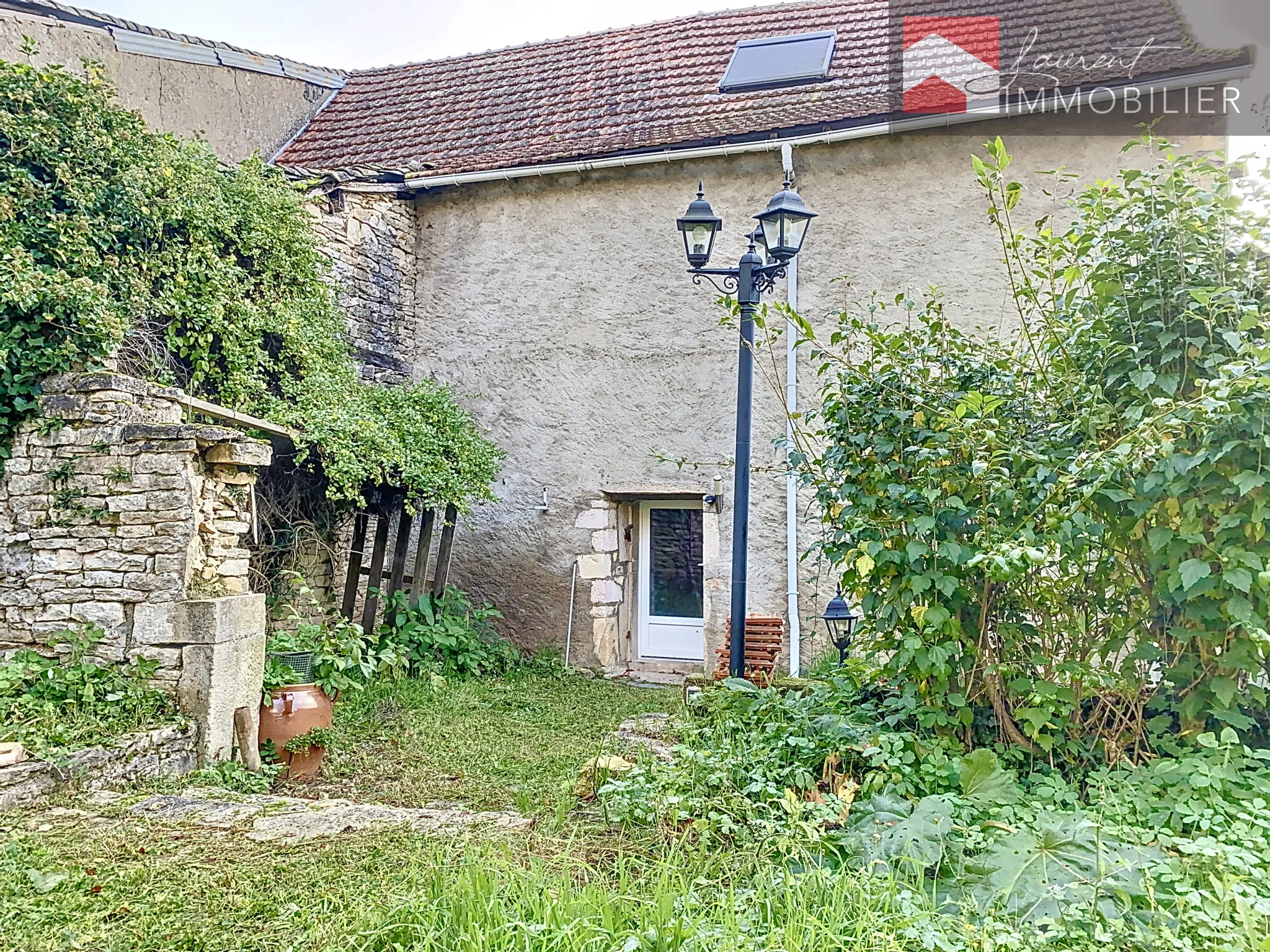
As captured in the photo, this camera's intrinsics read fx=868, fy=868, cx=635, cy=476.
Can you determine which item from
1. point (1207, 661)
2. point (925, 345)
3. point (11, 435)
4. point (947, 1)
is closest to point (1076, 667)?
point (1207, 661)

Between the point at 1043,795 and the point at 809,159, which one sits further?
the point at 809,159

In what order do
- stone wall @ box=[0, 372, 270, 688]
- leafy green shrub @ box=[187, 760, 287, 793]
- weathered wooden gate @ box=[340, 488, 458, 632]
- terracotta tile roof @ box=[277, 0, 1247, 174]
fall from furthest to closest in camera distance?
terracotta tile roof @ box=[277, 0, 1247, 174] → weathered wooden gate @ box=[340, 488, 458, 632] → stone wall @ box=[0, 372, 270, 688] → leafy green shrub @ box=[187, 760, 287, 793]

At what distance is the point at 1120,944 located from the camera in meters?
2.25

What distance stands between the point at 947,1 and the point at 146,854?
32.3 feet

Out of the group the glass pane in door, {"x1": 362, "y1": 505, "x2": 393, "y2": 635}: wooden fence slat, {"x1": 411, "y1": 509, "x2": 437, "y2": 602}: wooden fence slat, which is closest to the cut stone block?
{"x1": 362, "y1": 505, "x2": 393, "y2": 635}: wooden fence slat

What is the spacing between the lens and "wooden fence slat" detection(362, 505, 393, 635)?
7.46 m

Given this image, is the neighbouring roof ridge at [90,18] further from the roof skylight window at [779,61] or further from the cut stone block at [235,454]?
the roof skylight window at [779,61]

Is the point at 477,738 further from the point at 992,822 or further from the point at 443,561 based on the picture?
the point at 992,822

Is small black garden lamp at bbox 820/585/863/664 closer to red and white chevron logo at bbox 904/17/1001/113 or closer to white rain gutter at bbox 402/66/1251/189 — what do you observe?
white rain gutter at bbox 402/66/1251/189

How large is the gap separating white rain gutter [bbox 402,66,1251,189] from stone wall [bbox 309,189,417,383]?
0.50 meters

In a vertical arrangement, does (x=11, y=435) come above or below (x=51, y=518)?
above

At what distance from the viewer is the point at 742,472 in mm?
4703

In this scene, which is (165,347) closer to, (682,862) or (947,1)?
(682,862)

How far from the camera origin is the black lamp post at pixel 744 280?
14.9 feet
